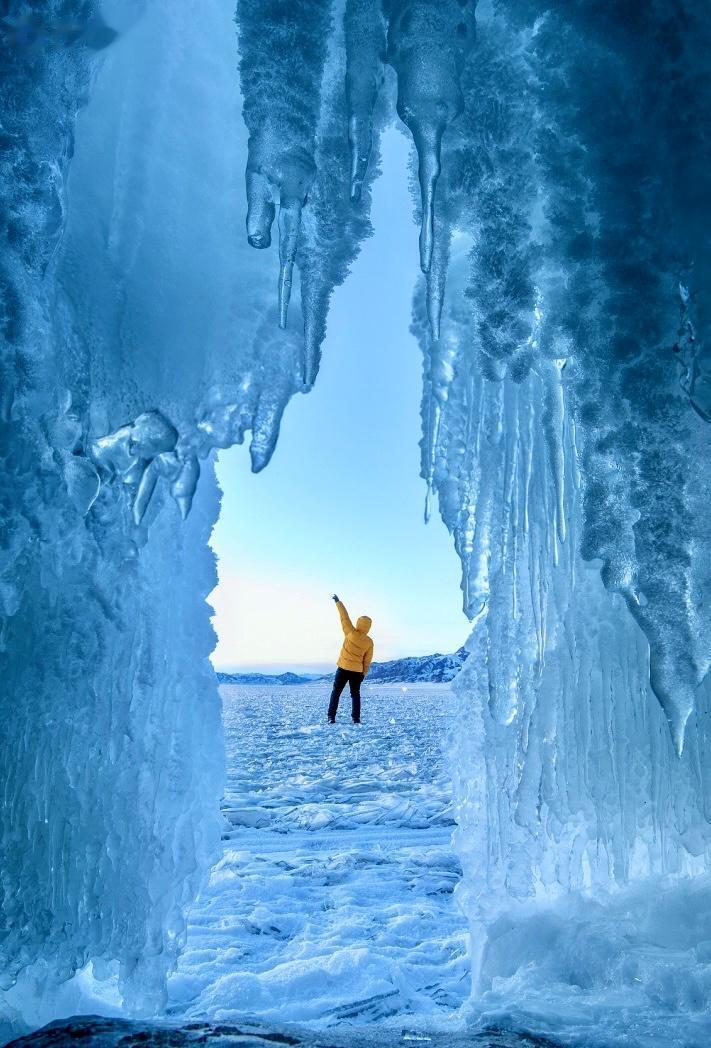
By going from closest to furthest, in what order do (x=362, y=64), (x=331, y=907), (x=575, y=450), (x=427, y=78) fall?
1. (x=427, y=78)
2. (x=362, y=64)
3. (x=575, y=450)
4. (x=331, y=907)

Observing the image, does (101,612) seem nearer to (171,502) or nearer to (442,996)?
(171,502)

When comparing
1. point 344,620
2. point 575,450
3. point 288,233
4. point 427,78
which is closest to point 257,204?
point 288,233

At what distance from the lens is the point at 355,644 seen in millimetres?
9461

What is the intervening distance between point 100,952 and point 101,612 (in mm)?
1218

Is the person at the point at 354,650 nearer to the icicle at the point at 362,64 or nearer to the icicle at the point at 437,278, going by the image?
the icicle at the point at 437,278

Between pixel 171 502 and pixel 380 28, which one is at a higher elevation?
pixel 380 28

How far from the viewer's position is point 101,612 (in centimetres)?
263

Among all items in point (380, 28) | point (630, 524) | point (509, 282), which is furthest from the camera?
point (509, 282)

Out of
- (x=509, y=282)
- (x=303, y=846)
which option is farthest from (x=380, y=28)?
(x=303, y=846)

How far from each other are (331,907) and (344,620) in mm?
5880

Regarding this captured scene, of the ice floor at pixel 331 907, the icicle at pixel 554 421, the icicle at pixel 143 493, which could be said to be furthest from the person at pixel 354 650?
the icicle at pixel 554 421

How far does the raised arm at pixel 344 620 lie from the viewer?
9156 mm

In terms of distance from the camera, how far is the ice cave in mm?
2111

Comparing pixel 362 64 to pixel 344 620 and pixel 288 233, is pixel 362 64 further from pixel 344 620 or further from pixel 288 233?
pixel 344 620
